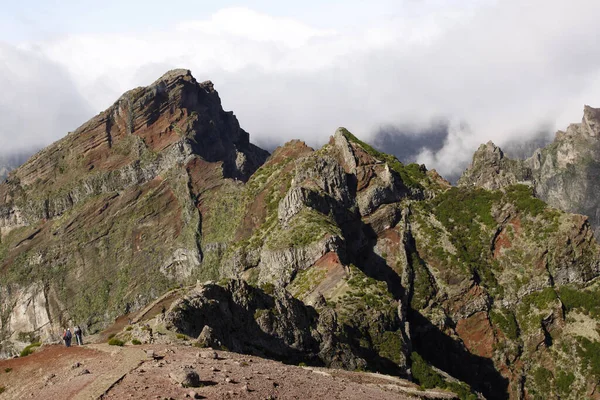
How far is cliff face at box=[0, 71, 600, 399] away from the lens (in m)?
86.9

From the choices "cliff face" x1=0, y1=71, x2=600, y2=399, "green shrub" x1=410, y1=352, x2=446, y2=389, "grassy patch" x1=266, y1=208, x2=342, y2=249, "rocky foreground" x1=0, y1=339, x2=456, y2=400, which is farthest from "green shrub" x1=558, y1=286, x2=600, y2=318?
"rocky foreground" x1=0, y1=339, x2=456, y2=400

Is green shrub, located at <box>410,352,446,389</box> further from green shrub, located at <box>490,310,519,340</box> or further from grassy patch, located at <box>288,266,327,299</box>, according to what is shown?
green shrub, located at <box>490,310,519,340</box>

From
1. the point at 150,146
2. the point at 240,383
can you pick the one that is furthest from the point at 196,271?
the point at 240,383

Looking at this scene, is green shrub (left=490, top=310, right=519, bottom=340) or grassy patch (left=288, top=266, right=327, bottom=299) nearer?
grassy patch (left=288, top=266, right=327, bottom=299)

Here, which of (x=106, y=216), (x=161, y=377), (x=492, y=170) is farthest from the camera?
(x=106, y=216)

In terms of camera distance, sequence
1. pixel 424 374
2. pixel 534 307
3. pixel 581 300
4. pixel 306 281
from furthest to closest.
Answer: pixel 534 307
pixel 581 300
pixel 306 281
pixel 424 374

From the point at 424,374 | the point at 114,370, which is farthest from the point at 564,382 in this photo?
the point at 114,370

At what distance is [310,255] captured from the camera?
106 meters

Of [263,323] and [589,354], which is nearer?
[263,323]

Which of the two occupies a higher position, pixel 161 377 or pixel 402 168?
pixel 402 168

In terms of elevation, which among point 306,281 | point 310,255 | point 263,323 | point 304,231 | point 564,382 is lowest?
point 564,382

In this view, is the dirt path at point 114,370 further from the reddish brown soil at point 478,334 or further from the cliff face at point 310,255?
the reddish brown soil at point 478,334

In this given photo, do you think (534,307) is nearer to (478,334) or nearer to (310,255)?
(478,334)

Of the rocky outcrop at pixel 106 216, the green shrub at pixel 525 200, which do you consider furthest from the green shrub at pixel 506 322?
the rocky outcrop at pixel 106 216
